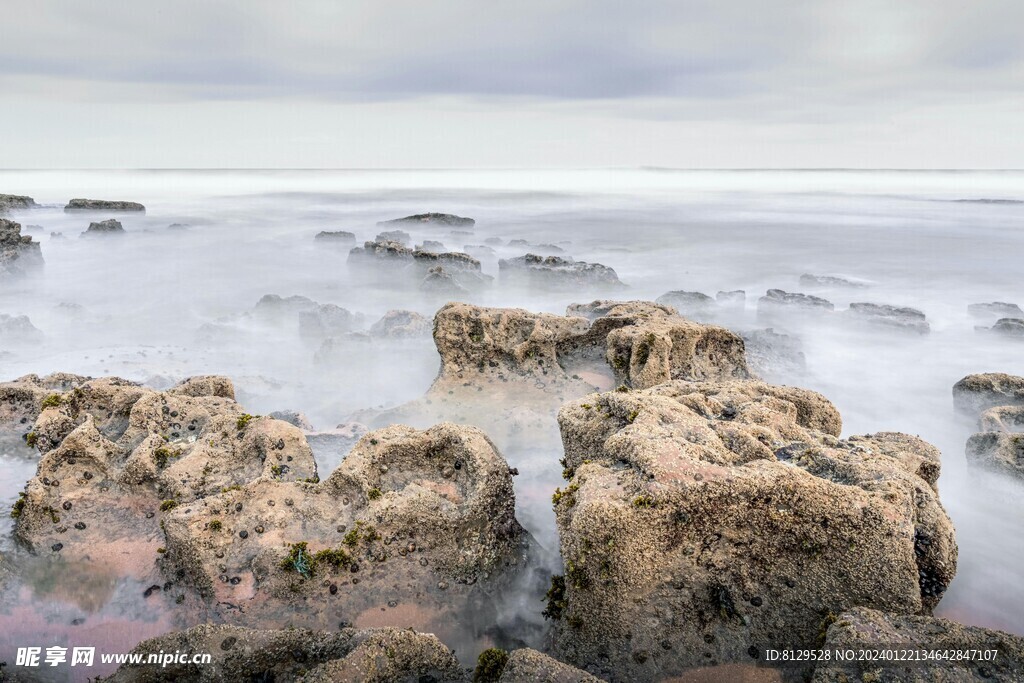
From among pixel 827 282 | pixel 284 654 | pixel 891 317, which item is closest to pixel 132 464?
pixel 284 654

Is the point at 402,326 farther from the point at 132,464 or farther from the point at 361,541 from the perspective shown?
the point at 361,541

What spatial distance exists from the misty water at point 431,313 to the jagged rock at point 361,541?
0.48 metres

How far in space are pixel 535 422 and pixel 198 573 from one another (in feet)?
16.7

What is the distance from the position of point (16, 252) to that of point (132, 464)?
25654 millimetres

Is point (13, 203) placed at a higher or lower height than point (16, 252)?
higher

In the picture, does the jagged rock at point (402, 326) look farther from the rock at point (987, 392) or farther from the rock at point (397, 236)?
the rock at point (397, 236)

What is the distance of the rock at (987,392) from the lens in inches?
440

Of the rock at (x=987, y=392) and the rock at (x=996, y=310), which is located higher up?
the rock at (x=996, y=310)

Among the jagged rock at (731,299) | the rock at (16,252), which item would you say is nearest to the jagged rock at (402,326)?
the jagged rock at (731,299)

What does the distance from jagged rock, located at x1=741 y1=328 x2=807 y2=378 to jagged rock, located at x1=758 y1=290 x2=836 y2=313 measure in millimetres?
4552

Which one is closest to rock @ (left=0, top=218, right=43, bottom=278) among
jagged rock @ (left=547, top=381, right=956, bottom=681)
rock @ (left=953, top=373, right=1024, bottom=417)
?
jagged rock @ (left=547, top=381, right=956, bottom=681)

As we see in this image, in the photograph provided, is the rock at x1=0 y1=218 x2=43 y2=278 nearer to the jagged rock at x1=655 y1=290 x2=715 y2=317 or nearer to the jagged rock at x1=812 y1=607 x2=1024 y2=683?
the jagged rock at x1=655 y1=290 x2=715 y2=317

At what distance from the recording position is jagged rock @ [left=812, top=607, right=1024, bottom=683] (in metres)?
3.40

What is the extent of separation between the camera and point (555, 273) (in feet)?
82.8
